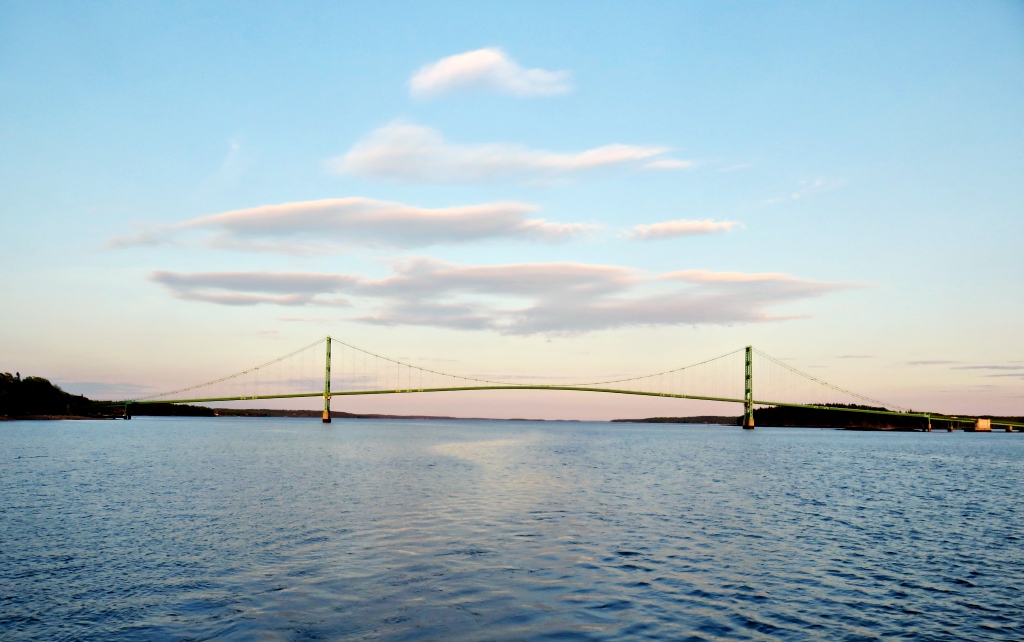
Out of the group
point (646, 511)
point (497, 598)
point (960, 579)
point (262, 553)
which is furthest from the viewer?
point (646, 511)

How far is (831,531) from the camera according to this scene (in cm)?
2667

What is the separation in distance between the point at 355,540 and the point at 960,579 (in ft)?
61.4

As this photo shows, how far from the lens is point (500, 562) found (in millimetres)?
20000

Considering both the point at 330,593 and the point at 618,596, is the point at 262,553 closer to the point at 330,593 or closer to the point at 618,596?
the point at 330,593

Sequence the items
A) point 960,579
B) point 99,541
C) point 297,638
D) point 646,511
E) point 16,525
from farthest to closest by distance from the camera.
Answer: point 646,511 → point 16,525 → point 99,541 → point 960,579 → point 297,638

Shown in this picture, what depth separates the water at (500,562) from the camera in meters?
14.5

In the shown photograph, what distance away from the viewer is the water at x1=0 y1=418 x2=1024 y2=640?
569 inches

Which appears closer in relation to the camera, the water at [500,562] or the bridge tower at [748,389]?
the water at [500,562]

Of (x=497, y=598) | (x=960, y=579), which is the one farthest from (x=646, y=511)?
(x=497, y=598)

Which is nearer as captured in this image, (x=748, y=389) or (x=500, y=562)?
(x=500, y=562)

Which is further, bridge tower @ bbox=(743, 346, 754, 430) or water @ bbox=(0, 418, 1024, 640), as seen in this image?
bridge tower @ bbox=(743, 346, 754, 430)

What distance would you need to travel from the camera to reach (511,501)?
33594mm

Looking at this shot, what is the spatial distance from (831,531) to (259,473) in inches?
1515

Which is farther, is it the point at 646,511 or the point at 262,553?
the point at 646,511
